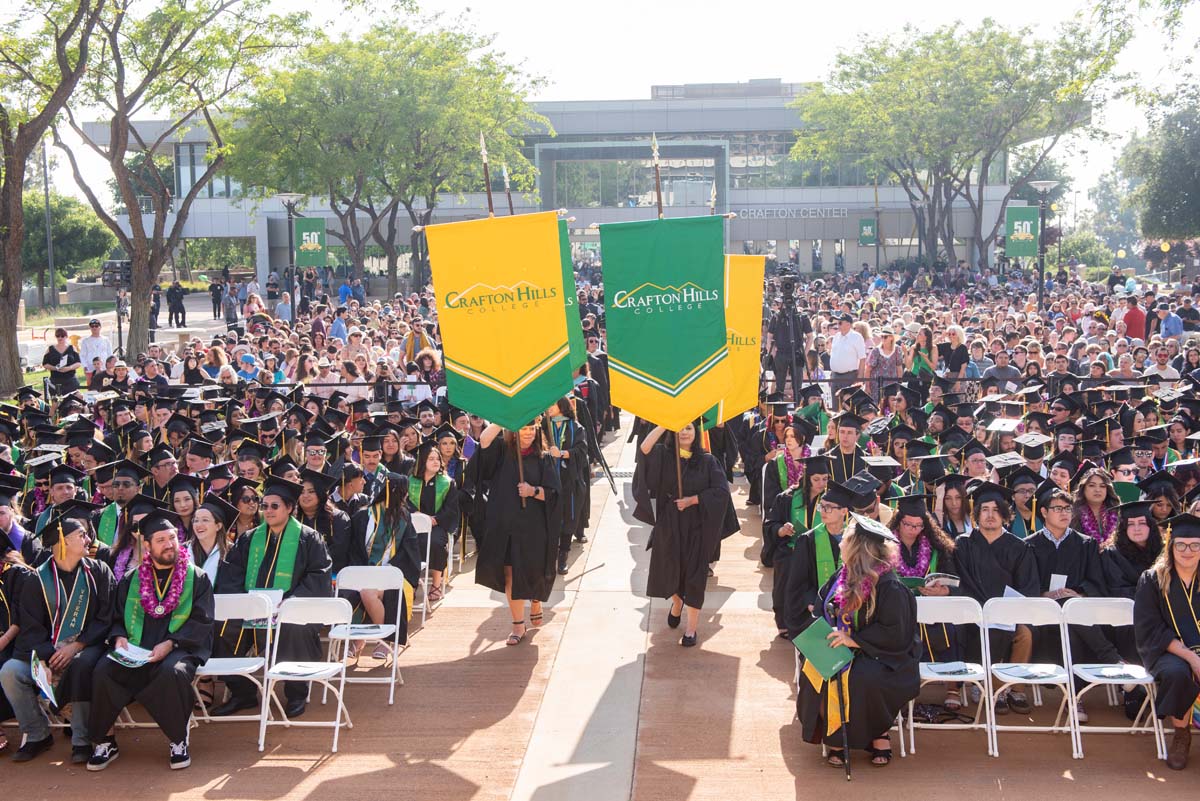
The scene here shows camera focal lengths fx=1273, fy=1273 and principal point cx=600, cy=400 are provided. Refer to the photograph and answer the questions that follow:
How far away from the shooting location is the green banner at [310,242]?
31.1m

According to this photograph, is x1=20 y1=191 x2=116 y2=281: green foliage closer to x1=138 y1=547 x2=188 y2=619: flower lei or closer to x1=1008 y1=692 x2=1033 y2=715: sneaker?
x1=138 y1=547 x2=188 y2=619: flower lei

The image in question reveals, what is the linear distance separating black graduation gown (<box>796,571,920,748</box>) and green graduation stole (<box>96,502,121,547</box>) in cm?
567

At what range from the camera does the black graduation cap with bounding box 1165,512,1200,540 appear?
24.2ft

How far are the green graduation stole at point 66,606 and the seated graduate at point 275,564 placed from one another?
3.16 ft

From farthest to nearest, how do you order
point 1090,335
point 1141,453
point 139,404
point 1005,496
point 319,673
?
point 1090,335 < point 139,404 < point 1141,453 < point 1005,496 < point 319,673

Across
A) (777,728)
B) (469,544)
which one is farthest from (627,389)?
(469,544)

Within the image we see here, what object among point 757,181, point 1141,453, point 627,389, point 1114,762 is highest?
point 757,181

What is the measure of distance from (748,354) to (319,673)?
598 cm

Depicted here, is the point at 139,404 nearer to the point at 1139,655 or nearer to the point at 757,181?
the point at 1139,655

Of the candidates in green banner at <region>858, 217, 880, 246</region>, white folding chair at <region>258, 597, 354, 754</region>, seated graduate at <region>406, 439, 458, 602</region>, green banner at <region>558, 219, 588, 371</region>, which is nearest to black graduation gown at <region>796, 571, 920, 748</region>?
white folding chair at <region>258, 597, 354, 754</region>

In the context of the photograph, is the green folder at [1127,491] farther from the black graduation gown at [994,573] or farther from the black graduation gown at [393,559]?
the black graduation gown at [393,559]

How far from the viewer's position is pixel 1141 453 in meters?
11.3

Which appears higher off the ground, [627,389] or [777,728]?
[627,389]

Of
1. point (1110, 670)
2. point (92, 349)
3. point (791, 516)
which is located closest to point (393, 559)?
point (791, 516)
